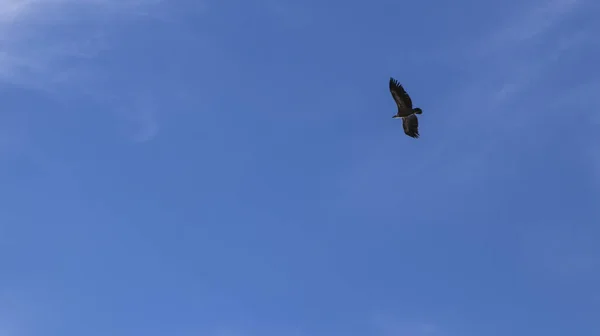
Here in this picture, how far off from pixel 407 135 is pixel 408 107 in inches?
115

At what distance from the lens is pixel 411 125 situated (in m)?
122

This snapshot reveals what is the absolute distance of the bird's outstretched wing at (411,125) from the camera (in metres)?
122

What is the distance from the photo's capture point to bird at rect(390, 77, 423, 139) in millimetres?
120625

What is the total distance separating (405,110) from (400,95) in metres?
1.53

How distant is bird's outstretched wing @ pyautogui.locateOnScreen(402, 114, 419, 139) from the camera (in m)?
122

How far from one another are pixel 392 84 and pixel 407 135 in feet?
17.1

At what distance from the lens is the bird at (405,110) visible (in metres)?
121

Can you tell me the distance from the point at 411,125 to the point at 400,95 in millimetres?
3251

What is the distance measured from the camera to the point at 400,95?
121 metres

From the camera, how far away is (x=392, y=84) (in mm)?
120812

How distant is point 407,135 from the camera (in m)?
122

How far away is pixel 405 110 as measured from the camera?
121250 mm

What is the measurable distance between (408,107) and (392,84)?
8.60 feet

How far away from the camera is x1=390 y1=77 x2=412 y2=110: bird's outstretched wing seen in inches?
4747
